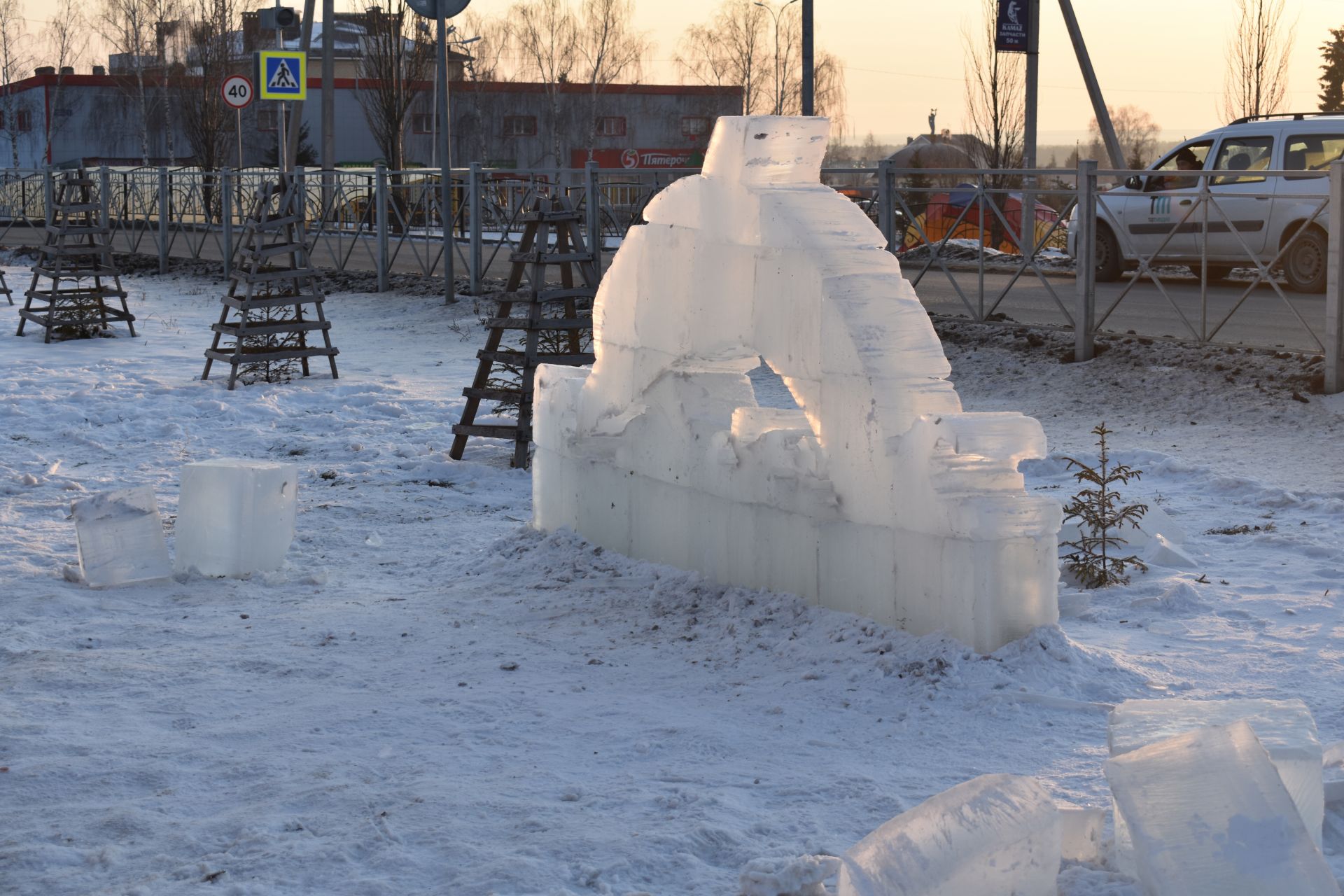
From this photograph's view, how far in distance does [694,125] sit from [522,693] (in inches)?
2375

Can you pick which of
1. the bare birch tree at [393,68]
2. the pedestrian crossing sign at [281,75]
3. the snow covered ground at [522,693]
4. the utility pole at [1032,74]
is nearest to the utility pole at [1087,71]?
the utility pole at [1032,74]

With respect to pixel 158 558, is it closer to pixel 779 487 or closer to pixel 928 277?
pixel 779 487

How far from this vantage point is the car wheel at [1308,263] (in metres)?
13.7

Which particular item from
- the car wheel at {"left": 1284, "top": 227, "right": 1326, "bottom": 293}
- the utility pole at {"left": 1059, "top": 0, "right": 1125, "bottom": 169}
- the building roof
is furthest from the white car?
the building roof

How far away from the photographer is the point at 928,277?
15641 millimetres

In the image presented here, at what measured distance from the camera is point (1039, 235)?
20.3 m

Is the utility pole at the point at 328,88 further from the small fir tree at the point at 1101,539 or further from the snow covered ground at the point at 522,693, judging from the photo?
the small fir tree at the point at 1101,539

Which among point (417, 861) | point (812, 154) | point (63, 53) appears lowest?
point (417, 861)

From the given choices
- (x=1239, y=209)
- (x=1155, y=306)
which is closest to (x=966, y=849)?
(x=1155, y=306)

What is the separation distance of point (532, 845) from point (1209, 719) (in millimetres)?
1683

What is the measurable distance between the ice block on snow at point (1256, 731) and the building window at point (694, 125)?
60437 mm

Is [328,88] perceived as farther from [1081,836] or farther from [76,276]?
[1081,836]

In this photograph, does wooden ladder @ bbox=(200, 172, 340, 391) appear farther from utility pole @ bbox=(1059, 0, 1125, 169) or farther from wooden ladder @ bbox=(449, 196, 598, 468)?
utility pole @ bbox=(1059, 0, 1125, 169)

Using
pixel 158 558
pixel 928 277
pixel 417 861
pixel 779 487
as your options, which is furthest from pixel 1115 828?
pixel 928 277
